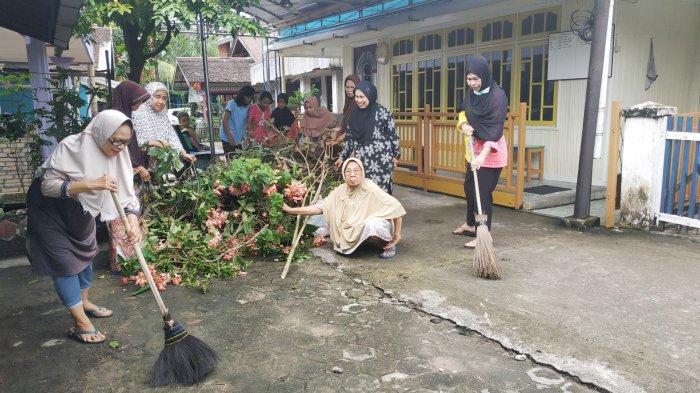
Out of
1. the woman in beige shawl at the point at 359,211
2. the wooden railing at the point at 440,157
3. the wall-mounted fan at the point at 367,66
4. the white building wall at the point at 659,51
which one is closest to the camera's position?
the woman in beige shawl at the point at 359,211

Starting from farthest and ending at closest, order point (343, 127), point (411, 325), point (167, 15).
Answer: point (343, 127) → point (167, 15) → point (411, 325)

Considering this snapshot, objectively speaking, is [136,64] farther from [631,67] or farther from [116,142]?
[631,67]

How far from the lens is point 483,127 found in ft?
15.6

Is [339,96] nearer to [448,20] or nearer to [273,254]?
[448,20]

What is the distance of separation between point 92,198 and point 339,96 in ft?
A: 47.4

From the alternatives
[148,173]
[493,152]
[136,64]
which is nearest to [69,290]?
[148,173]

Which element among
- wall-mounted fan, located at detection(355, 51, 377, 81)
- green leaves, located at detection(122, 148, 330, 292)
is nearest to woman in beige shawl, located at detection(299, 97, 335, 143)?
green leaves, located at detection(122, 148, 330, 292)

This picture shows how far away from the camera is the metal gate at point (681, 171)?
15.9 feet

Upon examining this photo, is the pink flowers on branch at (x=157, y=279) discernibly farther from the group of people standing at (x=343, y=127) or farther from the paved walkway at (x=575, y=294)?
the group of people standing at (x=343, y=127)

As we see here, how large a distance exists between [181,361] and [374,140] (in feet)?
10.5

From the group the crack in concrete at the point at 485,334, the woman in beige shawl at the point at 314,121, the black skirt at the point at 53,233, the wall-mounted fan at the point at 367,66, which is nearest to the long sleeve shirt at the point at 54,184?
the black skirt at the point at 53,233

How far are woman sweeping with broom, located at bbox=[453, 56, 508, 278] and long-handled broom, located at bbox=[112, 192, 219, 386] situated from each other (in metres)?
2.74

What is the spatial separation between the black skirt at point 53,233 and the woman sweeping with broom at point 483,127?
3.18 m

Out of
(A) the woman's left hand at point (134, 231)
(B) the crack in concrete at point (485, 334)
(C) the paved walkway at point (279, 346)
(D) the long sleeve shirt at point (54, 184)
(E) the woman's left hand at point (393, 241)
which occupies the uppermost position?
(D) the long sleeve shirt at point (54, 184)
